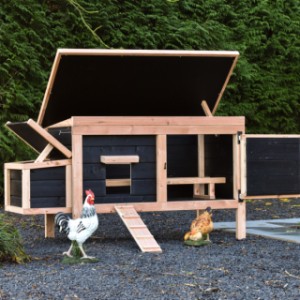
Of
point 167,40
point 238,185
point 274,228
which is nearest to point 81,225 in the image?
point 238,185

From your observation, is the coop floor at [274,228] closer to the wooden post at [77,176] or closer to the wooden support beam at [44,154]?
the wooden post at [77,176]

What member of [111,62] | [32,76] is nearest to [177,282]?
[111,62]

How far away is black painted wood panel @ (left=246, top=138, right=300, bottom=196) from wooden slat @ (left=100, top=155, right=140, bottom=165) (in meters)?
1.06

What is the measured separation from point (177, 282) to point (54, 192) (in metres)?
1.85

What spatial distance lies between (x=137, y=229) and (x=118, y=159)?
0.59 m

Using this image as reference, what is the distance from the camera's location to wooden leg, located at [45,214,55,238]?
648cm

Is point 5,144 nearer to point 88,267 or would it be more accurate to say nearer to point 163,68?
point 163,68

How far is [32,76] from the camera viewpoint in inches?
365

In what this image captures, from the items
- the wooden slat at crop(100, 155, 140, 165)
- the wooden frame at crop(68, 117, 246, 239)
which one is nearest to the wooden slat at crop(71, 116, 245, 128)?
the wooden frame at crop(68, 117, 246, 239)

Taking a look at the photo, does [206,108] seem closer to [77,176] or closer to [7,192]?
[77,176]

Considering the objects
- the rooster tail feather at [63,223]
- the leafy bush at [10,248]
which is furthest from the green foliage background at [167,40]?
the leafy bush at [10,248]

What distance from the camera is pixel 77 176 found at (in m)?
5.64

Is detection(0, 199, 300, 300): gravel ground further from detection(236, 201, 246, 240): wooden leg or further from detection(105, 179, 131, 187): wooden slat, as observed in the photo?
detection(105, 179, 131, 187): wooden slat

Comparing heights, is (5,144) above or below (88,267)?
above
